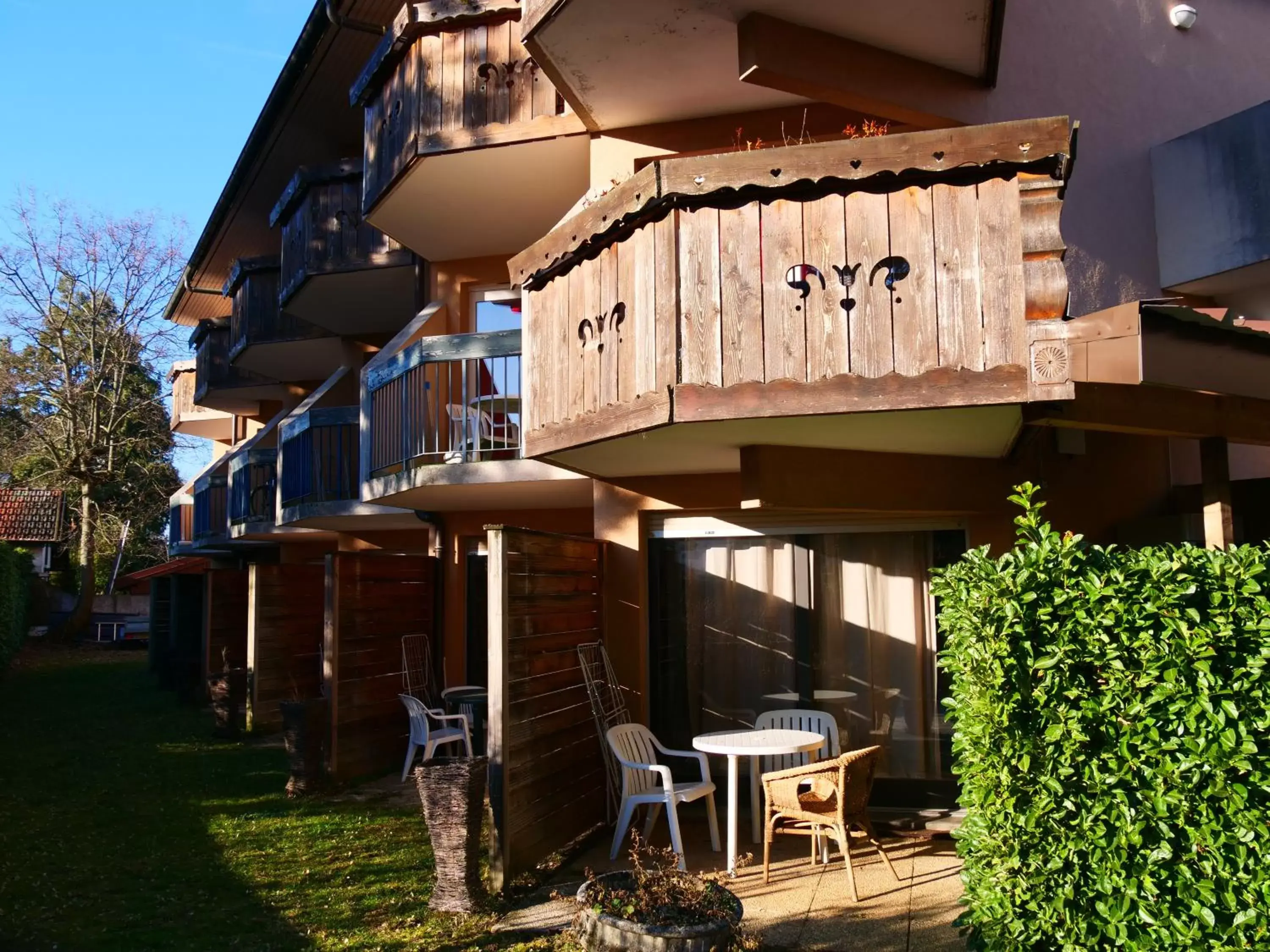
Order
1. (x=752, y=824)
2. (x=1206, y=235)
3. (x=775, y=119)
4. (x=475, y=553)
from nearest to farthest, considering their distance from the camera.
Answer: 1. (x=752, y=824)
2. (x=775, y=119)
3. (x=1206, y=235)
4. (x=475, y=553)

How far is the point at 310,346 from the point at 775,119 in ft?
36.3

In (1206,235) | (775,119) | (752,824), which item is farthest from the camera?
(1206,235)

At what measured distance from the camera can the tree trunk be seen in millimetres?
33781

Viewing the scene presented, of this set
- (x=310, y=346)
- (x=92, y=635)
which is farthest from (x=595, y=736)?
(x=92, y=635)

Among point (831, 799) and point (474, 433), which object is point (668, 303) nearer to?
point (831, 799)

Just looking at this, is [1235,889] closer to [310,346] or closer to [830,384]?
[830,384]

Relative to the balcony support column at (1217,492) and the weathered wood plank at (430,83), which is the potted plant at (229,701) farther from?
the balcony support column at (1217,492)

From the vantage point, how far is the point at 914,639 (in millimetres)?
8844

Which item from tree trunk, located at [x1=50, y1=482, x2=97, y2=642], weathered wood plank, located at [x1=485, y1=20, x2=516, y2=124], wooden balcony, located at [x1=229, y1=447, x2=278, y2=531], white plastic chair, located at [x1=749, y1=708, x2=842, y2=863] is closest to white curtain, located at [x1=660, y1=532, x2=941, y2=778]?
white plastic chair, located at [x1=749, y1=708, x2=842, y2=863]

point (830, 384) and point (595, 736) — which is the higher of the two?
point (830, 384)

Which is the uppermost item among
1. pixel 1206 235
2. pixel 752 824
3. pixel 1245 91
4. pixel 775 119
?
pixel 1245 91

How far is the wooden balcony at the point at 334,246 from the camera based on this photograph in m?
13.8

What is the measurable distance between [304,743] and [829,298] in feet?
24.0

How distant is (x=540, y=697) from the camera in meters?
7.74
